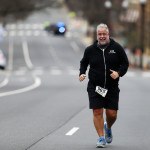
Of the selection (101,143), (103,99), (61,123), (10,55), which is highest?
(103,99)

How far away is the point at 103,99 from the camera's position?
13.2 metres

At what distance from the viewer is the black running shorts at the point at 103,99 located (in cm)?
1309

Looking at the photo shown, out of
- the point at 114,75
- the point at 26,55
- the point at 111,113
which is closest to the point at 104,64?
the point at 114,75

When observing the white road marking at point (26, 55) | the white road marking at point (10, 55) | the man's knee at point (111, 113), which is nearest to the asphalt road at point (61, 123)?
the man's knee at point (111, 113)

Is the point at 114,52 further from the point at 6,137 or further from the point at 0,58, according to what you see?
the point at 0,58

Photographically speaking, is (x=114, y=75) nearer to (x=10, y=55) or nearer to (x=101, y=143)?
(x=101, y=143)

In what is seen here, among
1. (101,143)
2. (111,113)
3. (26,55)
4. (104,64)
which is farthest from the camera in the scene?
(26,55)

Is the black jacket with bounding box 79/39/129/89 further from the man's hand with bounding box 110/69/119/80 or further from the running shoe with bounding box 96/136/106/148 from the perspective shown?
the running shoe with bounding box 96/136/106/148

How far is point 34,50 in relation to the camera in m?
108

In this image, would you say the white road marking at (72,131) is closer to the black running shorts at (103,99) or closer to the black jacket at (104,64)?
the black running shorts at (103,99)

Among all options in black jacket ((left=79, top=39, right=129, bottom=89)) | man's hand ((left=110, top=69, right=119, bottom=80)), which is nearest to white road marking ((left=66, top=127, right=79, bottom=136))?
black jacket ((left=79, top=39, right=129, bottom=89))

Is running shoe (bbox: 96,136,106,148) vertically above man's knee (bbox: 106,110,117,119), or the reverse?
man's knee (bbox: 106,110,117,119)

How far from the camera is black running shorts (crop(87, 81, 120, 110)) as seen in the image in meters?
13.1

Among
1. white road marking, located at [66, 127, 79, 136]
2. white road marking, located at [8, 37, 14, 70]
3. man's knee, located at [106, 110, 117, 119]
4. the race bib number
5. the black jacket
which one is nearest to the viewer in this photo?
the race bib number
